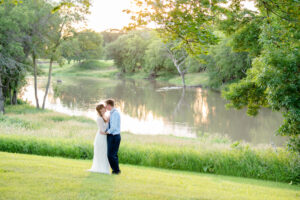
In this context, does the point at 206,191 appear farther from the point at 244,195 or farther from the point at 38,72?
the point at 38,72

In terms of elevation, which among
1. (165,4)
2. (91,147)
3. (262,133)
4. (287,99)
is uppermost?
(165,4)

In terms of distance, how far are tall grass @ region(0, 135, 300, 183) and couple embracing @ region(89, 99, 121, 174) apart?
3.20 m

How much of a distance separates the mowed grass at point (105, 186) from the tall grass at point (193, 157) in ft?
7.60

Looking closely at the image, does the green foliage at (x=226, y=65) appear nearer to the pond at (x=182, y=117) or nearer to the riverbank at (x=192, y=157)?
the pond at (x=182, y=117)

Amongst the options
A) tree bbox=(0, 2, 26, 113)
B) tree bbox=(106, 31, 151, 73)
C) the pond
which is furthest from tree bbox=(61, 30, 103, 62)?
tree bbox=(106, 31, 151, 73)

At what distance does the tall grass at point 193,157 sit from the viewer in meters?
10.6

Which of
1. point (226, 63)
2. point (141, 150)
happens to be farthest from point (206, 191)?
point (226, 63)

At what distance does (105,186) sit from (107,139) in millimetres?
1893

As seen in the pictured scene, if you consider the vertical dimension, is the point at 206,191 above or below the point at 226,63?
below

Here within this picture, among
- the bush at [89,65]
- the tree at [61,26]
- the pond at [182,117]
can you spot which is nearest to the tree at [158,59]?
the bush at [89,65]

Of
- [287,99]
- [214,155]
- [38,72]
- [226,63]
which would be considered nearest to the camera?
[287,99]

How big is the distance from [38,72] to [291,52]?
2874 centimetres

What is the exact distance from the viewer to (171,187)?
277 inches

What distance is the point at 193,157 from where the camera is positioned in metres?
11.3
